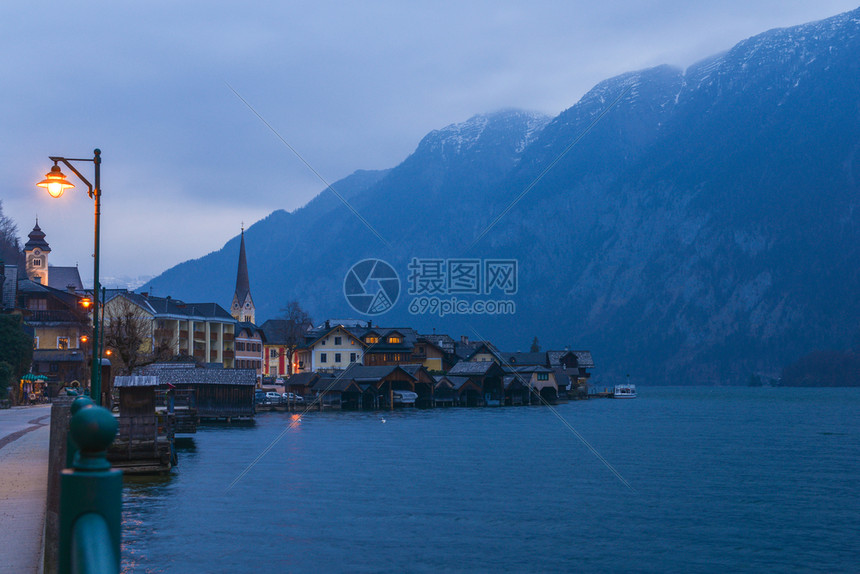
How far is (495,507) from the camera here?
35.1 m

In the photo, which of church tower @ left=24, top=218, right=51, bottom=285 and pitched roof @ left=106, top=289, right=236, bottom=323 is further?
church tower @ left=24, top=218, right=51, bottom=285

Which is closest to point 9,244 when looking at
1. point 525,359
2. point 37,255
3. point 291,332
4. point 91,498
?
point 37,255

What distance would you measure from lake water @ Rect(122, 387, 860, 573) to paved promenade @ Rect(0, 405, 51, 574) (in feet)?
12.5

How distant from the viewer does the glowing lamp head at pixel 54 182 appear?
2242 centimetres

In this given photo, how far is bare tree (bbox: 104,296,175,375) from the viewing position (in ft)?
276

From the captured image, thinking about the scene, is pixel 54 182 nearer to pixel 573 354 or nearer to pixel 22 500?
pixel 22 500

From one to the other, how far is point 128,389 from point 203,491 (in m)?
6.40

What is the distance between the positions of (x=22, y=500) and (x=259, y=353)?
448ft

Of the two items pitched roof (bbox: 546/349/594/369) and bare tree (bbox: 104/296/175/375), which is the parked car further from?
pitched roof (bbox: 546/349/594/369)

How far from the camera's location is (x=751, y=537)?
30.2 m

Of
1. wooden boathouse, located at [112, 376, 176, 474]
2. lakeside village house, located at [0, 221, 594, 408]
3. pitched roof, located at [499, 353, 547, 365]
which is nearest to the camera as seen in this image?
wooden boathouse, located at [112, 376, 176, 474]

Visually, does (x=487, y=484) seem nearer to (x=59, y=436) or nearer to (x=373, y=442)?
(x=373, y=442)

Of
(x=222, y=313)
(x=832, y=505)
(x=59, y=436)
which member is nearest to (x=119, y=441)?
(x=59, y=436)

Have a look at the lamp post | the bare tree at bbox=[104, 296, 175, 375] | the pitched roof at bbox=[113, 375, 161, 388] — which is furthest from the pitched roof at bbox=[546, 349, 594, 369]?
the lamp post
